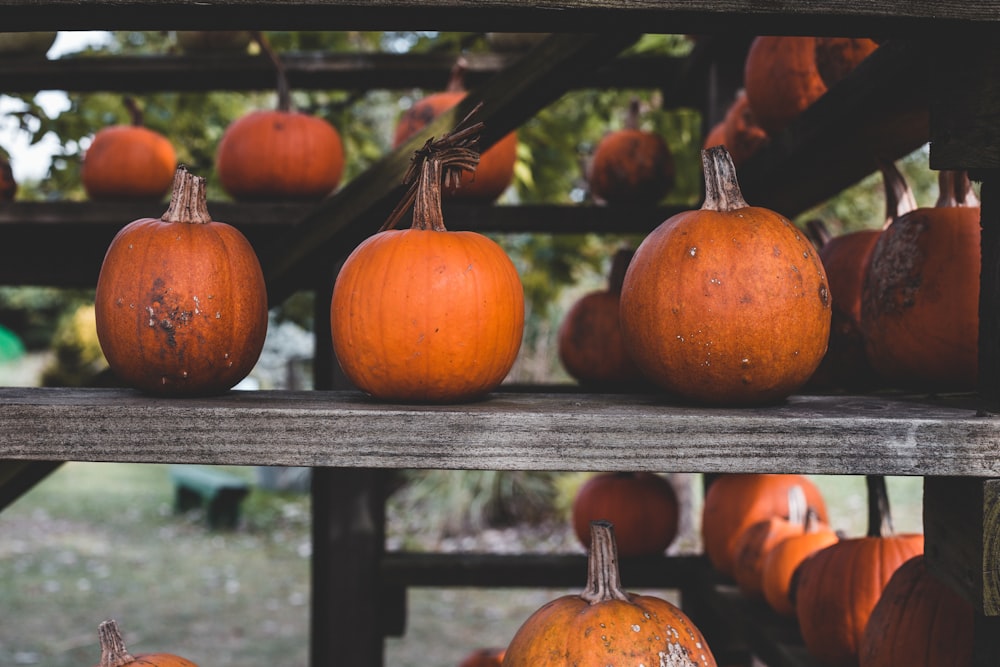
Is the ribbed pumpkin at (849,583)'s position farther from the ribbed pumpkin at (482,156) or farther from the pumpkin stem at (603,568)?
the ribbed pumpkin at (482,156)

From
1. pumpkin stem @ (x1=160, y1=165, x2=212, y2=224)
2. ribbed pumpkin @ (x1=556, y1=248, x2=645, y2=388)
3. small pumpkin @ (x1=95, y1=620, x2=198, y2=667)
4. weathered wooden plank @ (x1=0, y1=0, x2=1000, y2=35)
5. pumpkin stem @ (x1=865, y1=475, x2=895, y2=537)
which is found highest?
weathered wooden plank @ (x1=0, y1=0, x2=1000, y2=35)

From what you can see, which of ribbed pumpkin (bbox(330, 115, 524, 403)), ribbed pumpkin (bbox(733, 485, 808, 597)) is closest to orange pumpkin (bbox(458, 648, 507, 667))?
ribbed pumpkin (bbox(733, 485, 808, 597))

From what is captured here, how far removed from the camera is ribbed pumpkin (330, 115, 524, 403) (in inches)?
48.3

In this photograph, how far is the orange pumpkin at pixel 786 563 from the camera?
213 centimetres

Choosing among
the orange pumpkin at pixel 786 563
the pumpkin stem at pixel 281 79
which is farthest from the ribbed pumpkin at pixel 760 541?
the pumpkin stem at pixel 281 79

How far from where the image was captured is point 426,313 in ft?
4.04

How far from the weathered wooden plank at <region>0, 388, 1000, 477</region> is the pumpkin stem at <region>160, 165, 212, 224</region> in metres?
0.37

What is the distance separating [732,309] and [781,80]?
115 centimetres

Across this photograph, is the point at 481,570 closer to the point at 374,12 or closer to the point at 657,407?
the point at 657,407

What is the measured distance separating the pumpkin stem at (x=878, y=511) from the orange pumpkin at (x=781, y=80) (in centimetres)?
83

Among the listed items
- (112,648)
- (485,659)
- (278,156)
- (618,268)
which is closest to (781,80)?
(618,268)

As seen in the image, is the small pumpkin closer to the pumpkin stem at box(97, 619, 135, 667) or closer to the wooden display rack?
the pumpkin stem at box(97, 619, 135, 667)

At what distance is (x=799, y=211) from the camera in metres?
2.48

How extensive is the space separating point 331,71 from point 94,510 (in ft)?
20.8
